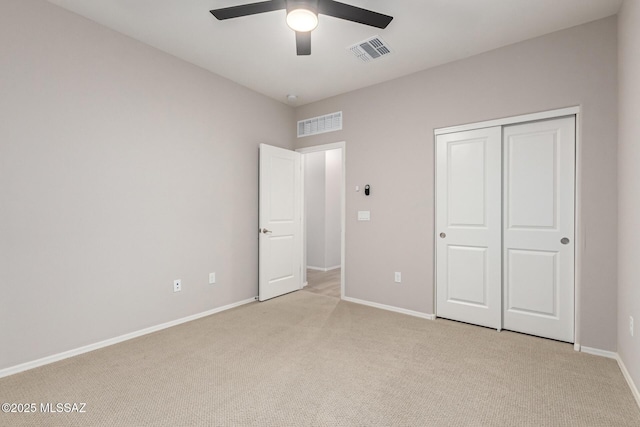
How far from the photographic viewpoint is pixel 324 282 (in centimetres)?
534

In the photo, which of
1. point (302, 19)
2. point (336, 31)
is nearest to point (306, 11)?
point (302, 19)

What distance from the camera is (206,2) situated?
246cm

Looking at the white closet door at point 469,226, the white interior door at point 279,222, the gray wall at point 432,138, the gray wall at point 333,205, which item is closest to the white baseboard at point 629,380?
the gray wall at point 432,138

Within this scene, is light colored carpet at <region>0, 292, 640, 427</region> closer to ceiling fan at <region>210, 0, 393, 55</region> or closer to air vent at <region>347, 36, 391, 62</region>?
ceiling fan at <region>210, 0, 393, 55</region>

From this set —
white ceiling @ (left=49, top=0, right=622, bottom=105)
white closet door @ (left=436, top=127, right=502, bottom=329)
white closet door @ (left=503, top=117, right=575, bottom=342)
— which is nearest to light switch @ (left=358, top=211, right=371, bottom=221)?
white closet door @ (left=436, top=127, right=502, bottom=329)

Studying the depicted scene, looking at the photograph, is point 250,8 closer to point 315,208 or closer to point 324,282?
point 324,282

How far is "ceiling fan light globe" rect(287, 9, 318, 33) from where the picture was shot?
214cm

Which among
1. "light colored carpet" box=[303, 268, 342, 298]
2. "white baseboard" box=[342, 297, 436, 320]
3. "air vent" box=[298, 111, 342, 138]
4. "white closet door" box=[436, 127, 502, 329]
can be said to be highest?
"air vent" box=[298, 111, 342, 138]

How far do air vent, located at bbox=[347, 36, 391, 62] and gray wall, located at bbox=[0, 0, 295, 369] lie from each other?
1.66 m

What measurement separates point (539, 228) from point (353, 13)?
2503mm

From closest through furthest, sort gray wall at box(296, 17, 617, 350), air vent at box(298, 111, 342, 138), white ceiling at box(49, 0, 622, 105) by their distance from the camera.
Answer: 1. white ceiling at box(49, 0, 622, 105)
2. gray wall at box(296, 17, 617, 350)
3. air vent at box(298, 111, 342, 138)

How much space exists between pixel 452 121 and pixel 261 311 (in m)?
3.05

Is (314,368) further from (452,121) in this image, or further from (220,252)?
(452,121)

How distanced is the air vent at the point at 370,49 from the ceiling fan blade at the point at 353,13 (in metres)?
0.83
